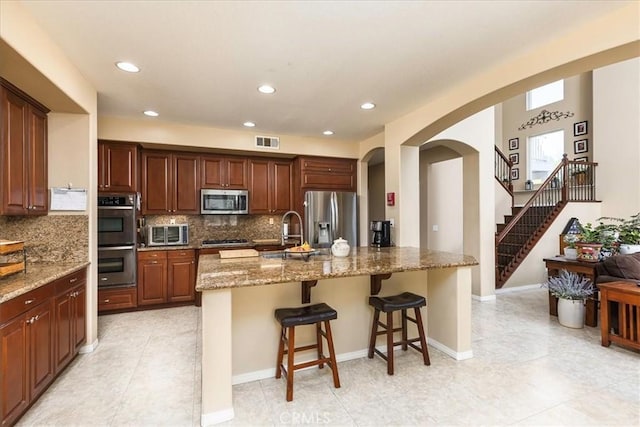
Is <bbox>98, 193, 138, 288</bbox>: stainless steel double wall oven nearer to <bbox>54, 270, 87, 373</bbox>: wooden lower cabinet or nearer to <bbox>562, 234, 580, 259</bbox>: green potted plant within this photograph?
<bbox>54, 270, 87, 373</bbox>: wooden lower cabinet

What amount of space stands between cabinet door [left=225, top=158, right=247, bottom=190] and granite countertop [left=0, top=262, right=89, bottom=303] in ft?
7.86

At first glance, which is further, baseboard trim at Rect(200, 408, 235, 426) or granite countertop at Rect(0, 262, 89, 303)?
baseboard trim at Rect(200, 408, 235, 426)

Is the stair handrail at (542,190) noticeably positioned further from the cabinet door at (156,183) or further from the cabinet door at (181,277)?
the cabinet door at (156,183)

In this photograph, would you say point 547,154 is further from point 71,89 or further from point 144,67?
point 71,89

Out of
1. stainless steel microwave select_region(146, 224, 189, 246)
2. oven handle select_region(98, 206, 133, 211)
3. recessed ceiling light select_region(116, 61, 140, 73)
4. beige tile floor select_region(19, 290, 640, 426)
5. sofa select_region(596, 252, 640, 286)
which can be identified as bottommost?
beige tile floor select_region(19, 290, 640, 426)

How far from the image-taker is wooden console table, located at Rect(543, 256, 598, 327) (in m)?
3.67

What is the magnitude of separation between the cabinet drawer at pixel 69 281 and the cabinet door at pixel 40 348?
0.16 metres

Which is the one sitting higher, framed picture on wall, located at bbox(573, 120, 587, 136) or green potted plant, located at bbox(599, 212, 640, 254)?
framed picture on wall, located at bbox(573, 120, 587, 136)

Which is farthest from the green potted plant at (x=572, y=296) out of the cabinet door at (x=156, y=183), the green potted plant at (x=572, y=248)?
the cabinet door at (x=156, y=183)

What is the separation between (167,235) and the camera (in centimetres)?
456

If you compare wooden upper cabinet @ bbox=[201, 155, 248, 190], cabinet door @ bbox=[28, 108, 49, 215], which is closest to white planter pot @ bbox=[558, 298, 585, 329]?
wooden upper cabinet @ bbox=[201, 155, 248, 190]

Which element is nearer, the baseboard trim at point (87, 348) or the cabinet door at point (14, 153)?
the cabinet door at point (14, 153)

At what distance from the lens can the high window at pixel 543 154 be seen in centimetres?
742

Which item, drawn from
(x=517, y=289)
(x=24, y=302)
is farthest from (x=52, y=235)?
(x=517, y=289)
